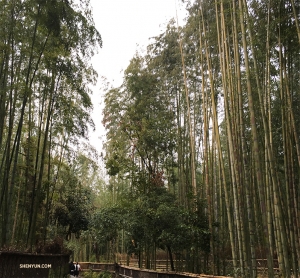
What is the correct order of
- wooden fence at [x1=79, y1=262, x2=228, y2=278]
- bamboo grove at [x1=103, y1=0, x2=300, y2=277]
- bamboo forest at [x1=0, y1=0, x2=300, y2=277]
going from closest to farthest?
bamboo forest at [x1=0, y1=0, x2=300, y2=277], bamboo grove at [x1=103, y1=0, x2=300, y2=277], wooden fence at [x1=79, y1=262, x2=228, y2=278]

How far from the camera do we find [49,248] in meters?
7.02

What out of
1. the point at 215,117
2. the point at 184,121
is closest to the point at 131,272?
the point at 184,121

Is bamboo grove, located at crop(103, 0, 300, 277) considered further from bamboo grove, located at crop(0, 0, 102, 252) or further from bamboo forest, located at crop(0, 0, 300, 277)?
bamboo grove, located at crop(0, 0, 102, 252)

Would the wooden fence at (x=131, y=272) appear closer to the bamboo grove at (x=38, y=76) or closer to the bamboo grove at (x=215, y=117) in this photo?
the bamboo grove at (x=215, y=117)

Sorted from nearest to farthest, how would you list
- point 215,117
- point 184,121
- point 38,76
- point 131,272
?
point 215,117
point 38,76
point 131,272
point 184,121

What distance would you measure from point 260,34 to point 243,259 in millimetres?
3636

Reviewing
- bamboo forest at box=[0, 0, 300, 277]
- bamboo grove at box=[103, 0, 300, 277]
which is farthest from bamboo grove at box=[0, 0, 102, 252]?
bamboo grove at box=[103, 0, 300, 277]

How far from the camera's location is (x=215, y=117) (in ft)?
17.8

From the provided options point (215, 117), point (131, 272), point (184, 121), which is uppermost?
point (184, 121)

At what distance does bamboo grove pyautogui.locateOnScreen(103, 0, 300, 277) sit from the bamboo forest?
3 centimetres

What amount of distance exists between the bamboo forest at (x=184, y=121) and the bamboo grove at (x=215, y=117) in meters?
0.03

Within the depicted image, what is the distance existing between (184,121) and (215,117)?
10.7 feet

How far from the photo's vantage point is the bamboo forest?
15.2 ft

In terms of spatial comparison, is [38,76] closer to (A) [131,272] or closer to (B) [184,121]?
(B) [184,121]
